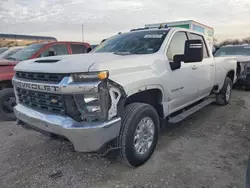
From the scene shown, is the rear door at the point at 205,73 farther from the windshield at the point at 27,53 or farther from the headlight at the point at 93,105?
the windshield at the point at 27,53

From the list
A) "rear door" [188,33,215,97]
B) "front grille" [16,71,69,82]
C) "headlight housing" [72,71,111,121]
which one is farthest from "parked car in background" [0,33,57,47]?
"headlight housing" [72,71,111,121]

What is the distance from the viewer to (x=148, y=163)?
3.22m

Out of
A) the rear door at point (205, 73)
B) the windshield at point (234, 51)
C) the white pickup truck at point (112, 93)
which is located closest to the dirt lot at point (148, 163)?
the white pickup truck at point (112, 93)

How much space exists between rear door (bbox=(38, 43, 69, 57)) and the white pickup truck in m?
2.83

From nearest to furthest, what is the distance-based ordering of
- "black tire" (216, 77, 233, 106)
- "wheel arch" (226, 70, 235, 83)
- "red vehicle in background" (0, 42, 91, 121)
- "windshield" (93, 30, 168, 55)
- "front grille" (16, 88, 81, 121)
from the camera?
"front grille" (16, 88, 81, 121)
"windshield" (93, 30, 168, 55)
"red vehicle in background" (0, 42, 91, 121)
"black tire" (216, 77, 233, 106)
"wheel arch" (226, 70, 235, 83)

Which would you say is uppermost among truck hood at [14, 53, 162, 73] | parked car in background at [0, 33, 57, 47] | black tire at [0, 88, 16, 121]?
parked car in background at [0, 33, 57, 47]

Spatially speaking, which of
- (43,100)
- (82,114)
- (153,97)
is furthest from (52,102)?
(153,97)

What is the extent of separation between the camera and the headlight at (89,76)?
242 centimetres

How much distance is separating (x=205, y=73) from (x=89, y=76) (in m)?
3.11

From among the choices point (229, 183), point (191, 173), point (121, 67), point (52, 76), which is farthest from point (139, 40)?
point (229, 183)

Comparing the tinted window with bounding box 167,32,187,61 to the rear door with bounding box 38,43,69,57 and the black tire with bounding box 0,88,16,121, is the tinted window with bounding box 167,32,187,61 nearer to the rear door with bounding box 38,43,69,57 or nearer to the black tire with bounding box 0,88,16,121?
the rear door with bounding box 38,43,69,57

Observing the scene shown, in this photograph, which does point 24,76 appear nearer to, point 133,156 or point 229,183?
point 133,156

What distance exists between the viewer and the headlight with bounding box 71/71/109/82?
7.95 ft

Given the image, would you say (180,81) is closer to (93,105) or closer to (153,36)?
(153,36)
